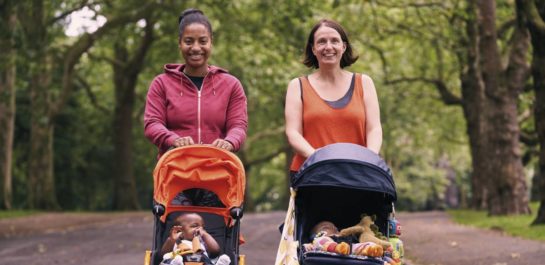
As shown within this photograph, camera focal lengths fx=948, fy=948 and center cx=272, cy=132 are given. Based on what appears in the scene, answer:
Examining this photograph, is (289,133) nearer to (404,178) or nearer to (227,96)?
(227,96)

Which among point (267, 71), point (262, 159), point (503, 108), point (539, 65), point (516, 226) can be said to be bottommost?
point (516, 226)

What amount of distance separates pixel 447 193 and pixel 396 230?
67.3m

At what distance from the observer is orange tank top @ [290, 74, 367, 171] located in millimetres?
6344

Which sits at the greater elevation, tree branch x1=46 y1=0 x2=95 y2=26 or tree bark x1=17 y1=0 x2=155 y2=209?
tree branch x1=46 y1=0 x2=95 y2=26

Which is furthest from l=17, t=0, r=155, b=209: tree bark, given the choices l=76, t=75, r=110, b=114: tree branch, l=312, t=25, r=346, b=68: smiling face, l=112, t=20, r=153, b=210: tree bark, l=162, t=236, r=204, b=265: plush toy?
l=162, t=236, r=204, b=265: plush toy

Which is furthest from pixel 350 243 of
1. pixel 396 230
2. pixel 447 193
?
pixel 447 193

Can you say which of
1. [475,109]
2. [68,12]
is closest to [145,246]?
[68,12]

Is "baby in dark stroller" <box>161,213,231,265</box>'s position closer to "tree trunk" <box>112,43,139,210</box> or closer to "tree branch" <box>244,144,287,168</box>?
"tree trunk" <box>112,43,139,210</box>

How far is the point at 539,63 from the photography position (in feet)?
53.3

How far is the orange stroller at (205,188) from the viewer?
244 inches

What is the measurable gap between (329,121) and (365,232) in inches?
33.2

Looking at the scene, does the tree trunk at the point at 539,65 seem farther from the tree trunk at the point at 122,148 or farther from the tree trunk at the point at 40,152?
the tree trunk at the point at 122,148

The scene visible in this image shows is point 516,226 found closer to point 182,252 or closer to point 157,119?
point 157,119

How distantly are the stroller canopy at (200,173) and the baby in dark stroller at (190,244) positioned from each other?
0.18 meters
